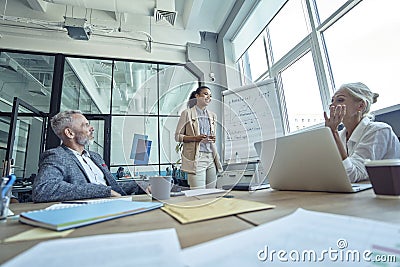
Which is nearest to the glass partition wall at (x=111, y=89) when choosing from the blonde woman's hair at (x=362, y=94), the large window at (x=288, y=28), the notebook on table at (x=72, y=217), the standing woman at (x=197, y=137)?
the large window at (x=288, y=28)

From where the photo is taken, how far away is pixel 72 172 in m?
1.18

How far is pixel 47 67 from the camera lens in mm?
3631

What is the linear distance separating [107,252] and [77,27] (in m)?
3.47

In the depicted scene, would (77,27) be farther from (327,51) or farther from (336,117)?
(336,117)

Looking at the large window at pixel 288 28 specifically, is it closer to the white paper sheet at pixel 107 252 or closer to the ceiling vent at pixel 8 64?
the white paper sheet at pixel 107 252

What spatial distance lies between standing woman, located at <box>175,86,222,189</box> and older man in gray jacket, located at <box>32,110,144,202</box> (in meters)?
0.51

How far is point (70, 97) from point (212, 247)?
4.24 metres

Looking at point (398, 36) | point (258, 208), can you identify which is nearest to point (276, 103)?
point (398, 36)

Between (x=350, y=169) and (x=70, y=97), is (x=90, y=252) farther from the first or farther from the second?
(x=70, y=97)

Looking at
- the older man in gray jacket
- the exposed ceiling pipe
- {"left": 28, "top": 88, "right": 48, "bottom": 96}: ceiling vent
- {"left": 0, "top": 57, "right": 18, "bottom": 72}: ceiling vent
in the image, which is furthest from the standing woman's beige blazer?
{"left": 0, "top": 57, "right": 18, "bottom": 72}: ceiling vent

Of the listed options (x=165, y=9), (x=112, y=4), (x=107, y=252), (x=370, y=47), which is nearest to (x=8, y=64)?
(x=112, y=4)

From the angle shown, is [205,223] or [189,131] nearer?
[205,223]

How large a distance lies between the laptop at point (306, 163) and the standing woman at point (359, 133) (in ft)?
0.55

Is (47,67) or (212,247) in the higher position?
(47,67)
